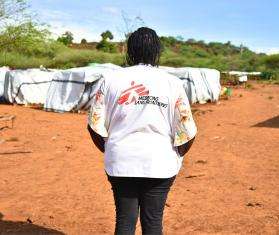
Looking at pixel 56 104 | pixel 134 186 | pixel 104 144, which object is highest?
pixel 104 144

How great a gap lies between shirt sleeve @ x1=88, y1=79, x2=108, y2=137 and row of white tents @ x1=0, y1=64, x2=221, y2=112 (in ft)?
45.9

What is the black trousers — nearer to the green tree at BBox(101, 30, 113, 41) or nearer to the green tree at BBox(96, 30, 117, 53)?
the green tree at BBox(96, 30, 117, 53)

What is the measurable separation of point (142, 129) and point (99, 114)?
0.89 feet

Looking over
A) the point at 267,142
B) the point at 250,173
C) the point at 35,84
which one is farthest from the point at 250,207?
the point at 35,84

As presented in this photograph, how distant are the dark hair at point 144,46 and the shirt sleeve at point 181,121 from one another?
9.7 inches

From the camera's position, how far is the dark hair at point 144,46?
2.88 meters

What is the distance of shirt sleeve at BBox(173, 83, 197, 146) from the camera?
2.83 metres

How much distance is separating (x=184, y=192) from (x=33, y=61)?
26.4 metres

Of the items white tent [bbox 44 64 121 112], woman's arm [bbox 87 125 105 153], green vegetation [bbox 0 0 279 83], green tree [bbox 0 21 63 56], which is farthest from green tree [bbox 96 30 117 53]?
woman's arm [bbox 87 125 105 153]

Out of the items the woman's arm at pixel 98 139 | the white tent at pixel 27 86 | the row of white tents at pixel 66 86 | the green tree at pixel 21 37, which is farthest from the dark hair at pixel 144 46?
the white tent at pixel 27 86

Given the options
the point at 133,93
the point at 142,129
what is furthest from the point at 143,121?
the point at 133,93

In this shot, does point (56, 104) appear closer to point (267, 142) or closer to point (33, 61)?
Result: point (267, 142)

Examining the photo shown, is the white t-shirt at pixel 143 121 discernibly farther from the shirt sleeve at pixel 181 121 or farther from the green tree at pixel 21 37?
the green tree at pixel 21 37

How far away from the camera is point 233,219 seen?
17.6 feet
